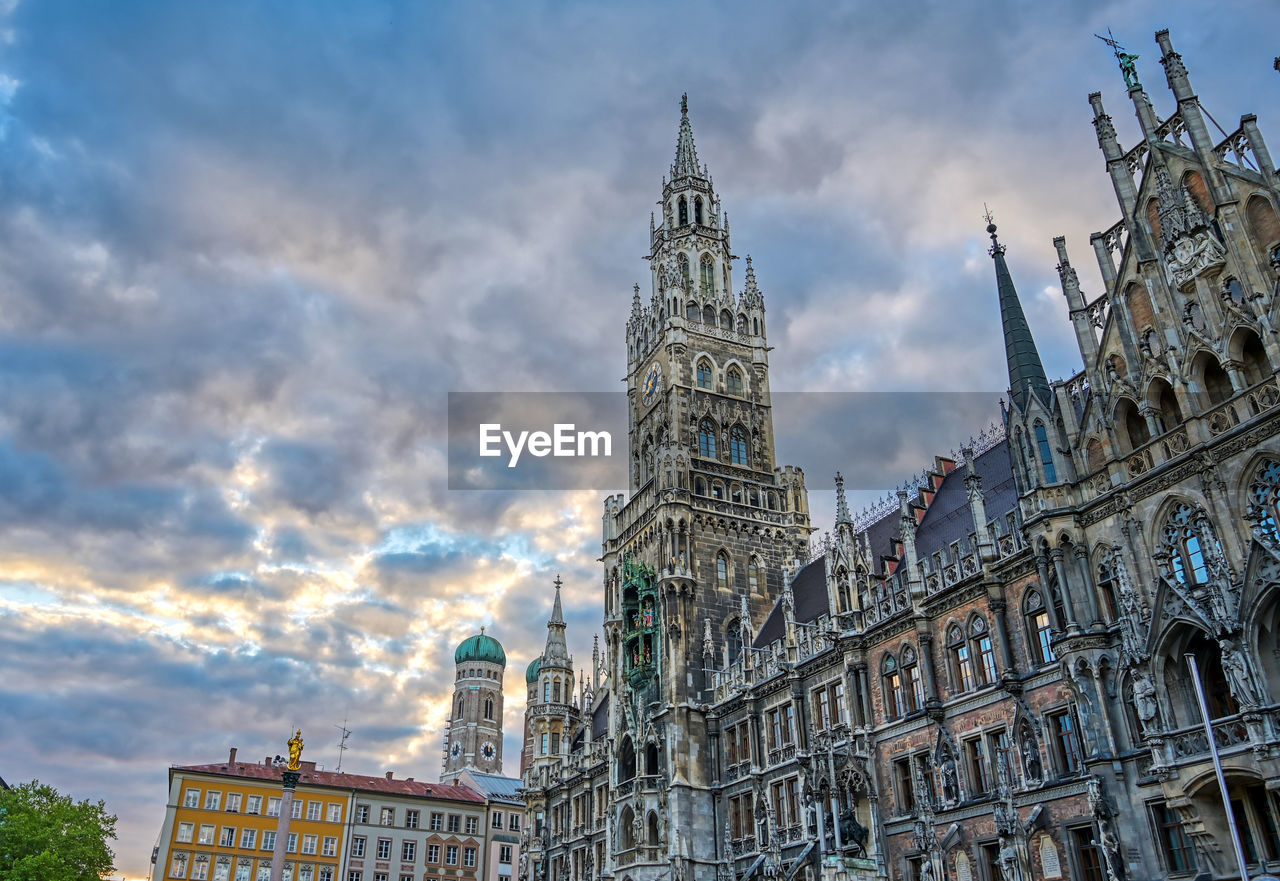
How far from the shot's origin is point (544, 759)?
6825cm

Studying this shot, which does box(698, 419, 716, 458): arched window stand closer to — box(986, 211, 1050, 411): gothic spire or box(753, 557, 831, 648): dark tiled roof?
box(753, 557, 831, 648): dark tiled roof

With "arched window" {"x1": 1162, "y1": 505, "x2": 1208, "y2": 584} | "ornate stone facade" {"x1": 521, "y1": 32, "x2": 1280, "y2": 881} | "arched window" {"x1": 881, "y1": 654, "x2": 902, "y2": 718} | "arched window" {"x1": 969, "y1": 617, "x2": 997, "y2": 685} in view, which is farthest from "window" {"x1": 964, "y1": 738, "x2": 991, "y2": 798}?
"arched window" {"x1": 1162, "y1": 505, "x2": 1208, "y2": 584}

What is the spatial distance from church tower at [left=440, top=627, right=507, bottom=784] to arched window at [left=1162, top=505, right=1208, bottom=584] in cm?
13276

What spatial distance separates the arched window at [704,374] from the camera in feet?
200

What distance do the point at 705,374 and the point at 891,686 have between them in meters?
28.1

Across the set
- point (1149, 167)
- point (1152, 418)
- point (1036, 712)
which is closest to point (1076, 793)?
point (1036, 712)

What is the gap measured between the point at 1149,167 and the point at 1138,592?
43.1ft

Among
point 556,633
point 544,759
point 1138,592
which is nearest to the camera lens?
point 1138,592

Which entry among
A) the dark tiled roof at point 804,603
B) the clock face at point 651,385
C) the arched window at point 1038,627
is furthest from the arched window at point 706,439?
the arched window at point 1038,627

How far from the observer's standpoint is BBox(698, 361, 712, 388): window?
6094 centimetres

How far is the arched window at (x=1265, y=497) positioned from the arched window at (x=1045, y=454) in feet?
20.8

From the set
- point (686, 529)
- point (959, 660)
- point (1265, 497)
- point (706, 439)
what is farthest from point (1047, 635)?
point (706, 439)

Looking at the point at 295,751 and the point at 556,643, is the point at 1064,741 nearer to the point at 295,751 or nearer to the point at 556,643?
the point at 295,751

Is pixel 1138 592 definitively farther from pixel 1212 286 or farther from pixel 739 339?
pixel 739 339
